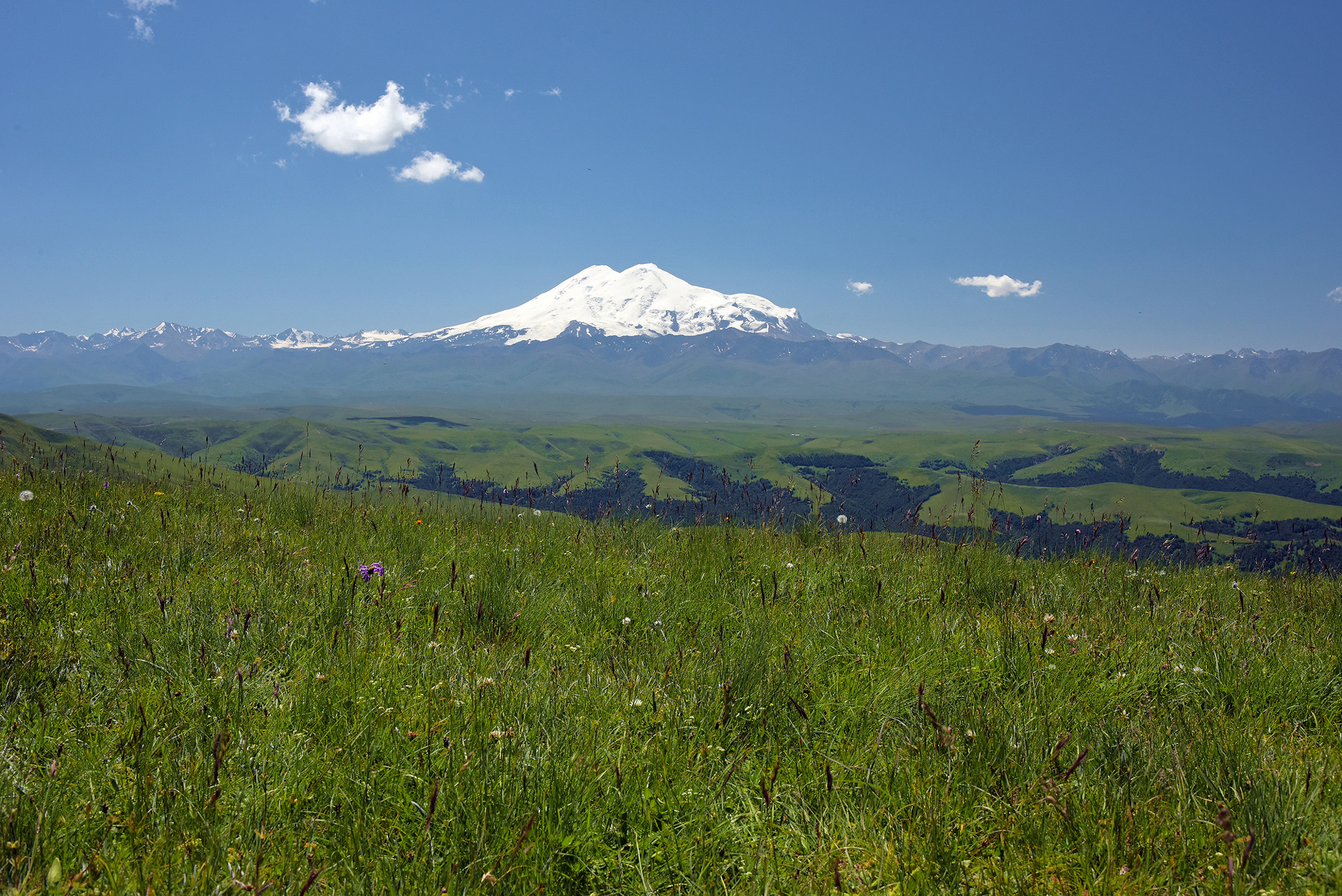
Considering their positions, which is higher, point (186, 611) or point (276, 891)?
point (186, 611)

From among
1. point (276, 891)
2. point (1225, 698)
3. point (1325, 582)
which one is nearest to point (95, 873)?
point (276, 891)

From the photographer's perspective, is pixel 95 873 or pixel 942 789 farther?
pixel 942 789

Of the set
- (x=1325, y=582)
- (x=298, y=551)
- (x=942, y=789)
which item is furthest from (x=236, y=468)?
(x=1325, y=582)

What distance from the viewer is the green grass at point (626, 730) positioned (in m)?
2.36

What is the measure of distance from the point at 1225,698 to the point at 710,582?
365 cm

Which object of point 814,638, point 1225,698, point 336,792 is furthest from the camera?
point 814,638

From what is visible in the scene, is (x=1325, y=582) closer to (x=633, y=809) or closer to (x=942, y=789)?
(x=942, y=789)

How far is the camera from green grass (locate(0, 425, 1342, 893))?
236 cm

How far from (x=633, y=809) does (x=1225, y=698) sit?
3792 millimetres

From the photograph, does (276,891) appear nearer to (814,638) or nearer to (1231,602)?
(814,638)

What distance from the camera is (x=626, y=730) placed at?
10.5ft

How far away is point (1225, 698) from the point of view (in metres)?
4.01

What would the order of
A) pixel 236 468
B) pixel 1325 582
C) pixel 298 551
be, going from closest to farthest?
pixel 298 551 < pixel 1325 582 < pixel 236 468

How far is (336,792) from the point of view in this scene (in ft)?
8.66
